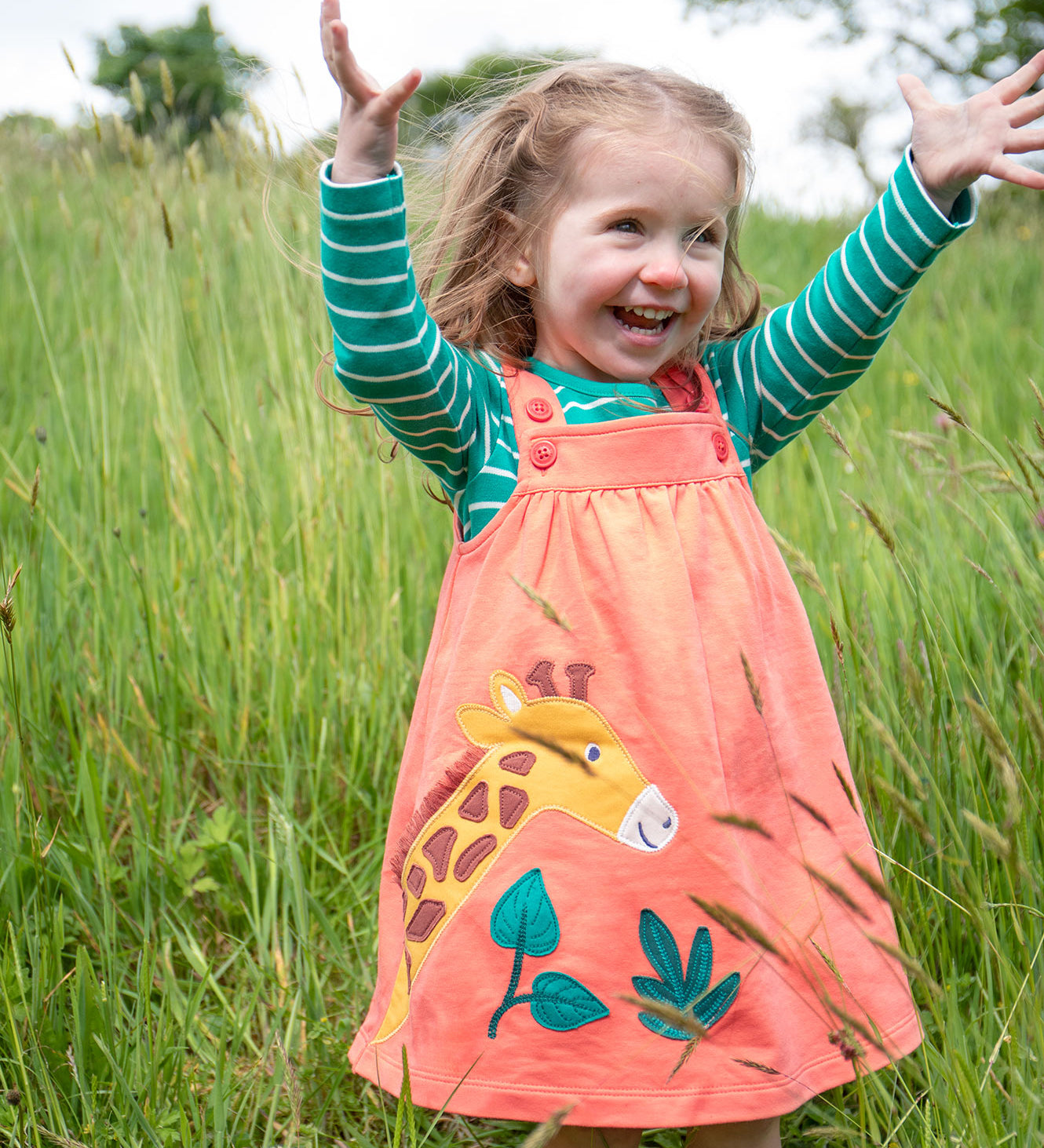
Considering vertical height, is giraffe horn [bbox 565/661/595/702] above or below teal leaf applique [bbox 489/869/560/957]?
above

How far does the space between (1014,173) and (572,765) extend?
84 centimetres

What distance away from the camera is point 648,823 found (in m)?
1.14

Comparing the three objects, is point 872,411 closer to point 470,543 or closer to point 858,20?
point 470,543

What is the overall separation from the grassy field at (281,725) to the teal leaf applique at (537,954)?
0.30m

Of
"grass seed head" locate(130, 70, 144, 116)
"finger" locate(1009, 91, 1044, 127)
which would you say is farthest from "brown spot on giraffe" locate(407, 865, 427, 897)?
"grass seed head" locate(130, 70, 144, 116)

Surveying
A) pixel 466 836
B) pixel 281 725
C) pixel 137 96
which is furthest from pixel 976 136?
pixel 137 96

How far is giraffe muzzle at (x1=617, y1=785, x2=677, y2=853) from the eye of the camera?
1.13m

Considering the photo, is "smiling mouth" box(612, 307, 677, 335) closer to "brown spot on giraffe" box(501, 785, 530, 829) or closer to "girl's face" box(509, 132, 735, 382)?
"girl's face" box(509, 132, 735, 382)

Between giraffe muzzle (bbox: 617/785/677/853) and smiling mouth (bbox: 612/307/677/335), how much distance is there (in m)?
0.58

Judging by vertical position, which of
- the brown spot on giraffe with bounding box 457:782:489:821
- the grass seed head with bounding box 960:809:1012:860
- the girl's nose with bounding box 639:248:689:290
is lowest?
the brown spot on giraffe with bounding box 457:782:489:821

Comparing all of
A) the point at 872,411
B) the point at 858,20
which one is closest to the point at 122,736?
the point at 872,411

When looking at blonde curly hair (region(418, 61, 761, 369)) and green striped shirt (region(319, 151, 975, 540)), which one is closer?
green striped shirt (region(319, 151, 975, 540))

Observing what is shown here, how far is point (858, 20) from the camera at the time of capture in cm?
1298

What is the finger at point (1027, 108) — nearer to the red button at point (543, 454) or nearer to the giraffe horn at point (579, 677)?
the red button at point (543, 454)
